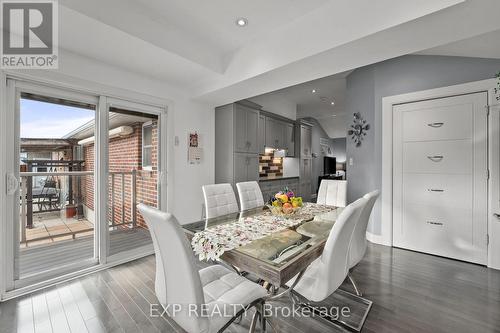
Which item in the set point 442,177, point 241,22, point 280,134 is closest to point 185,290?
point 241,22

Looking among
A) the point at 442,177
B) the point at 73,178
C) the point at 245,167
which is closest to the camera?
the point at 73,178

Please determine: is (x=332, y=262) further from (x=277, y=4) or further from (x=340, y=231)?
(x=277, y=4)

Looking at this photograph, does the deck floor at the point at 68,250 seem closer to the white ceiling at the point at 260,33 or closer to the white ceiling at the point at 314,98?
the white ceiling at the point at 260,33

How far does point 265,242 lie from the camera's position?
1533 millimetres

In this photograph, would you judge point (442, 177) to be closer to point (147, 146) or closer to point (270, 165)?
point (270, 165)

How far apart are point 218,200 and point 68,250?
2.35 meters

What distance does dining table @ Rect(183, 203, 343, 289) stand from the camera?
4.08 feet

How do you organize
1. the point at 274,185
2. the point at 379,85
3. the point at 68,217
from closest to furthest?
the point at 68,217
the point at 379,85
the point at 274,185

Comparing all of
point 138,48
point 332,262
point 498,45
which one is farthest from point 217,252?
point 498,45

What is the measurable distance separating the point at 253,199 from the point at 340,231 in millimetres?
1672

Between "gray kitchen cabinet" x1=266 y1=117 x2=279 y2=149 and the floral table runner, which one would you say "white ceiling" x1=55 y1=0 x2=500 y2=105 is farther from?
"gray kitchen cabinet" x1=266 y1=117 x2=279 y2=149

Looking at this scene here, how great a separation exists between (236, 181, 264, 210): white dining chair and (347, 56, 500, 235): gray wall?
75.2 inches

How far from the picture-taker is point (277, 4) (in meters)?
2.06

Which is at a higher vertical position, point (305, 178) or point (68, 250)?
point (305, 178)
